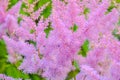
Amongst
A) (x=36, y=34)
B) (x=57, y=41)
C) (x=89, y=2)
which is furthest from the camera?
(x=89, y=2)

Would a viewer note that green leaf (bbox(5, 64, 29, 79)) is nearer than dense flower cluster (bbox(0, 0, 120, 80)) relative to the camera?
No

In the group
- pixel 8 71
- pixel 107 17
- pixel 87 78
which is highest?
pixel 107 17

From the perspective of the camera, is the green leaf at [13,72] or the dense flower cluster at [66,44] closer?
the dense flower cluster at [66,44]

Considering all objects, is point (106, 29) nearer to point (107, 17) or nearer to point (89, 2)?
point (107, 17)

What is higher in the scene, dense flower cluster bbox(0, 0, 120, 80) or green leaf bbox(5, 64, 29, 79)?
dense flower cluster bbox(0, 0, 120, 80)

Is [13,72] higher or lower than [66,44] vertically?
lower

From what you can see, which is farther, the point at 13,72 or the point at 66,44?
the point at 13,72

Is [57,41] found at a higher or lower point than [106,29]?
higher

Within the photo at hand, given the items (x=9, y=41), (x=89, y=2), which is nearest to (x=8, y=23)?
(x=9, y=41)

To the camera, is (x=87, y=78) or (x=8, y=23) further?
(x=8, y=23)

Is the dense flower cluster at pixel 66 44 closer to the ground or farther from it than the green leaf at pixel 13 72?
farther from it

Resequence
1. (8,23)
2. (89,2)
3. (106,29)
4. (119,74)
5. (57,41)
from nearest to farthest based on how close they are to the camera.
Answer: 1. (119,74)
2. (57,41)
3. (106,29)
4. (8,23)
5. (89,2)
